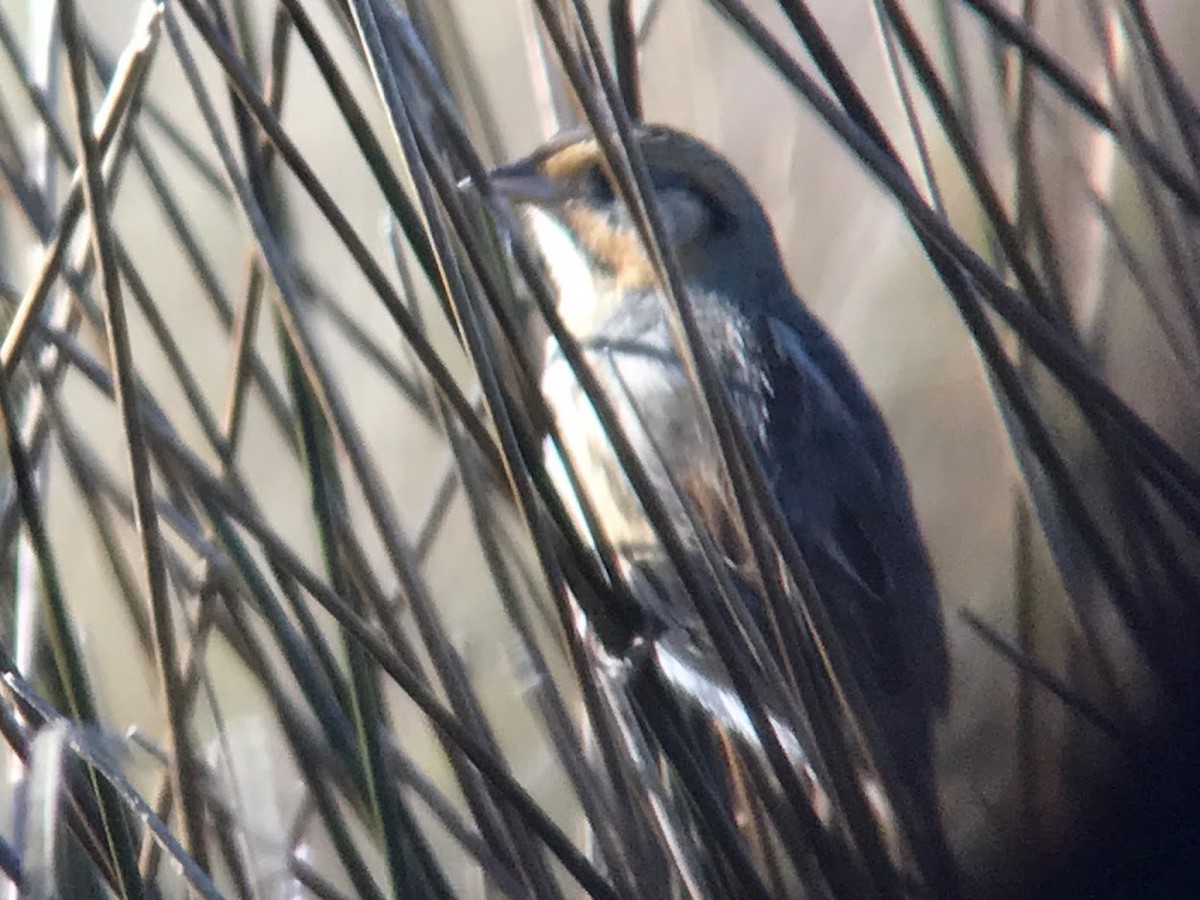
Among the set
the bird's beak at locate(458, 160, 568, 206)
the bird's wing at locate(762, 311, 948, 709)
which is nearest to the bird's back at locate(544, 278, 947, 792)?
the bird's wing at locate(762, 311, 948, 709)

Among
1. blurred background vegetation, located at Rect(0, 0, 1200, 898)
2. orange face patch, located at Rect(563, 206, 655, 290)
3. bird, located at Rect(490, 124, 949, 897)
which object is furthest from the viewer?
orange face patch, located at Rect(563, 206, 655, 290)

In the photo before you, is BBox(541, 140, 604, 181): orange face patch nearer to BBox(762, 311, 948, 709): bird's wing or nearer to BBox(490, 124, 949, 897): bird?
BBox(490, 124, 949, 897): bird

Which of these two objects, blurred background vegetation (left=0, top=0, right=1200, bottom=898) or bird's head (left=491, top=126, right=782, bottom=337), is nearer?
blurred background vegetation (left=0, top=0, right=1200, bottom=898)

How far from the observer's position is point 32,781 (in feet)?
2.27

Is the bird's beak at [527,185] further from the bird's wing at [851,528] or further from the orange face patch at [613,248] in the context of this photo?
the bird's wing at [851,528]

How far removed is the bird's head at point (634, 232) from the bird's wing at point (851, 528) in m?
0.09

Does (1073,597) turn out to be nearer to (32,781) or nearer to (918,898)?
(918,898)

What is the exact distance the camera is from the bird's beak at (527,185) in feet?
4.10

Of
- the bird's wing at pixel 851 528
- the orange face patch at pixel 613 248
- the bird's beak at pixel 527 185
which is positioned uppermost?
Answer: the bird's beak at pixel 527 185

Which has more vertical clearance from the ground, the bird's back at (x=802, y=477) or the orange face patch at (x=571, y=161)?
the orange face patch at (x=571, y=161)

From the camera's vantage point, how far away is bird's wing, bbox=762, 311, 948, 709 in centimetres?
127

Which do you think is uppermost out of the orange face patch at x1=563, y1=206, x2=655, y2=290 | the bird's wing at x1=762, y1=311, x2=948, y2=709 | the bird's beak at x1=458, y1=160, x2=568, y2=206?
the bird's beak at x1=458, y1=160, x2=568, y2=206

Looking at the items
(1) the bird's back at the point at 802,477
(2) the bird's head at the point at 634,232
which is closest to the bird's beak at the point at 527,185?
(2) the bird's head at the point at 634,232

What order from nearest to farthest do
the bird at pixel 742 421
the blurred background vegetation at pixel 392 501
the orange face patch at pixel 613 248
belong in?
the blurred background vegetation at pixel 392 501 → the bird at pixel 742 421 → the orange face patch at pixel 613 248
